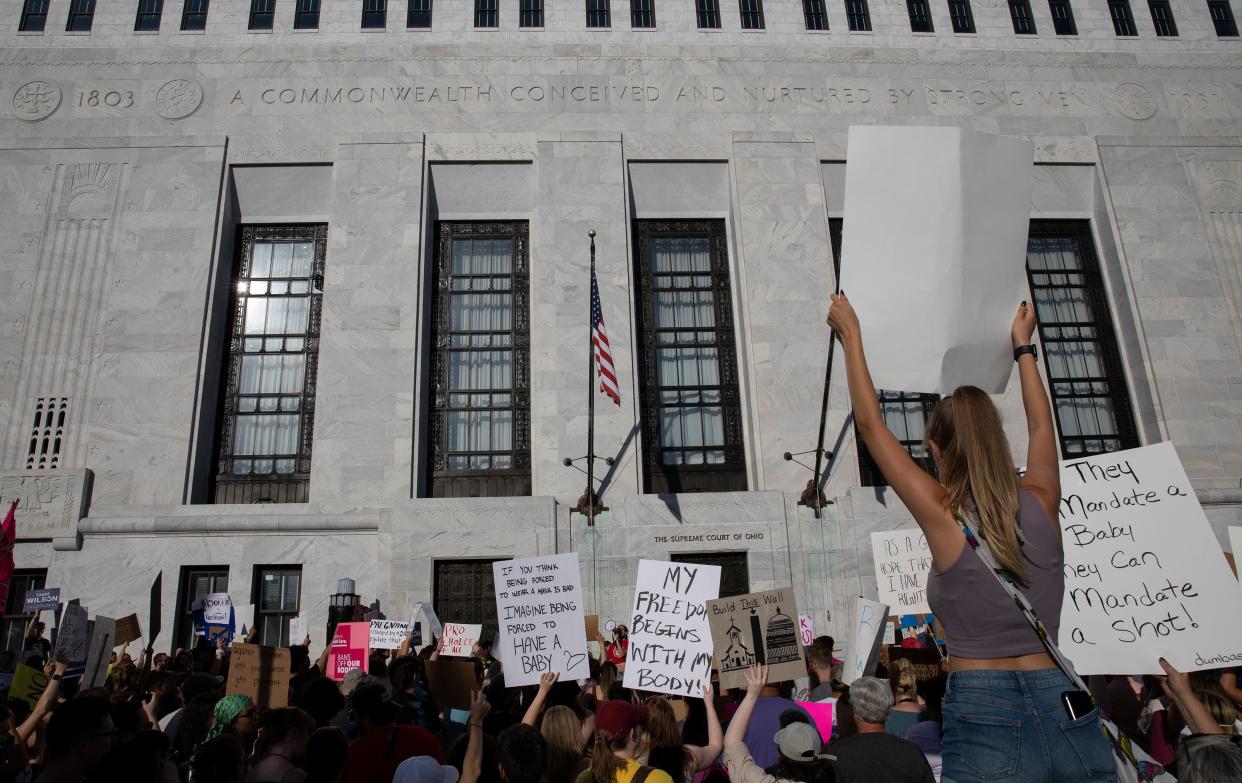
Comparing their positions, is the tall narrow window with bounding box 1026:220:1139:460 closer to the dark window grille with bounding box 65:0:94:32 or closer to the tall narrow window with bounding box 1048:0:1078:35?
the tall narrow window with bounding box 1048:0:1078:35

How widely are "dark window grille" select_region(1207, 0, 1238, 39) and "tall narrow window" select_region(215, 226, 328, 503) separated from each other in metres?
25.1

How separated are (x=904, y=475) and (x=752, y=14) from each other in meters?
24.0

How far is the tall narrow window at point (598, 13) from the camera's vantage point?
24.0m

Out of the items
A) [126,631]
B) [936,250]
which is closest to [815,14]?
[126,631]

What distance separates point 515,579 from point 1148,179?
21721mm

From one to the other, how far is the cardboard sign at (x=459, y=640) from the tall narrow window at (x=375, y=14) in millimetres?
16830

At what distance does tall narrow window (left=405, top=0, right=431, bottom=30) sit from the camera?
23.7 meters

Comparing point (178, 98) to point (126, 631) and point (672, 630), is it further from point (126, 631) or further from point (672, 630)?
point (672, 630)

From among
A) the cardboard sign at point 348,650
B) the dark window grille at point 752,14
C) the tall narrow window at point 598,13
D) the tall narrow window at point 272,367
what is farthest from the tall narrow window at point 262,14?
the cardboard sign at point 348,650

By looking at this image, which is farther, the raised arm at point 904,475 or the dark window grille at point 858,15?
the dark window grille at point 858,15

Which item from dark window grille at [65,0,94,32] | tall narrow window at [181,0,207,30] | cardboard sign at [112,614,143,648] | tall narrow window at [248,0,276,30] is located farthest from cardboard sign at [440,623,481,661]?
dark window grille at [65,0,94,32]

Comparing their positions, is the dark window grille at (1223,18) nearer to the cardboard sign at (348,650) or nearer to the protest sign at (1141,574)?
the protest sign at (1141,574)

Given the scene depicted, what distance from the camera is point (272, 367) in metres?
21.3

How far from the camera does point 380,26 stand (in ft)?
77.6
